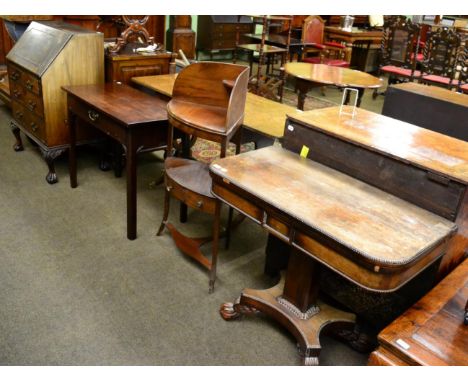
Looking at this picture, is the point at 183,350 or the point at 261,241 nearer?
the point at 183,350

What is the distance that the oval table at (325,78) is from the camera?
11.5ft

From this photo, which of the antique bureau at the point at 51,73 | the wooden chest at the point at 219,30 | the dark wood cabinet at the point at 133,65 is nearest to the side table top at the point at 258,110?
the dark wood cabinet at the point at 133,65

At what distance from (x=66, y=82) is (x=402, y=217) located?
2.29 metres

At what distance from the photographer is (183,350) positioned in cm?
178

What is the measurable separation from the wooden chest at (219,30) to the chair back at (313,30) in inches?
57.8

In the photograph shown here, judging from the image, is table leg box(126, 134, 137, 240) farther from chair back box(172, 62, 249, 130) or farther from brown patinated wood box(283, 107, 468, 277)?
brown patinated wood box(283, 107, 468, 277)

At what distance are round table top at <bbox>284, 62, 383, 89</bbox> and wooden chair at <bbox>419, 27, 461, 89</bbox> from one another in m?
1.89

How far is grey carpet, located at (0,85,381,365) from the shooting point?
5.80 ft

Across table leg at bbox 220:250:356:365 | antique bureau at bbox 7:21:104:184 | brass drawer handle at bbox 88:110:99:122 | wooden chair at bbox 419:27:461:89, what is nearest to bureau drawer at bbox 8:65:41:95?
antique bureau at bbox 7:21:104:184

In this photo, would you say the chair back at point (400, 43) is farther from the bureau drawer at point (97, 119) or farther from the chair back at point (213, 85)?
the bureau drawer at point (97, 119)

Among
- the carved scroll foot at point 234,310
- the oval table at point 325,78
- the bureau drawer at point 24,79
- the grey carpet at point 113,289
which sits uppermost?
the oval table at point 325,78
